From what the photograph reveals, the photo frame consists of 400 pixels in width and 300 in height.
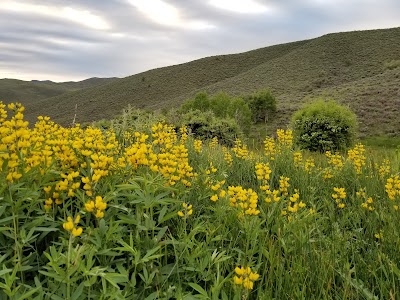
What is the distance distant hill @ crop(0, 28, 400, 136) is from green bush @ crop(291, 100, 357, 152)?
853cm

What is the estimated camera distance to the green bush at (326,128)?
20.9m

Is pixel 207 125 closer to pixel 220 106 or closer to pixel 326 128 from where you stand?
pixel 326 128

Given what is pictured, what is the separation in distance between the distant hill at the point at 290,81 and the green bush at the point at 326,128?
8.53 metres

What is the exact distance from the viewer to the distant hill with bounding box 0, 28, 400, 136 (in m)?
36.1

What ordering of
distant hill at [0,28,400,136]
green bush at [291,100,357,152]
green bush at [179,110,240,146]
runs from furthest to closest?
distant hill at [0,28,400,136]
green bush at [291,100,357,152]
green bush at [179,110,240,146]

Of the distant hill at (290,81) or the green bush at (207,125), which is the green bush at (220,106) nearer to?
the distant hill at (290,81)

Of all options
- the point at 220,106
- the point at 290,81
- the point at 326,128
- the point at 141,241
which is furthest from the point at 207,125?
the point at 290,81

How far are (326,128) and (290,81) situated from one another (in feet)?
122

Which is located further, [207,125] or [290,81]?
[290,81]

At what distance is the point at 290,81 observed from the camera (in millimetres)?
56656

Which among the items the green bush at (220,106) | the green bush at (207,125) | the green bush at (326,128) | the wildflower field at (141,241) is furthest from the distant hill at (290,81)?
the wildflower field at (141,241)

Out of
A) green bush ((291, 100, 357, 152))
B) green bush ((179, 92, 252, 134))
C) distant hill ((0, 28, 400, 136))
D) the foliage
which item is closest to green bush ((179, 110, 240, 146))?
green bush ((291, 100, 357, 152))

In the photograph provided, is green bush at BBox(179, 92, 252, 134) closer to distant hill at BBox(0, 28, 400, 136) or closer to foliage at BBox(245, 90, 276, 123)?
distant hill at BBox(0, 28, 400, 136)

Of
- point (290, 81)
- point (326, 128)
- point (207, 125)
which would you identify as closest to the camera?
point (207, 125)
